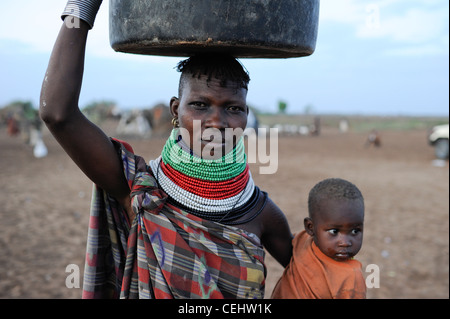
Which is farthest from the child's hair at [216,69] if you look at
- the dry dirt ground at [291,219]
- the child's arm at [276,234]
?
the dry dirt ground at [291,219]

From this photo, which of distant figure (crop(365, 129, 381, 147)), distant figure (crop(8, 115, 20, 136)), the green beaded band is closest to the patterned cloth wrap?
the green beaded band

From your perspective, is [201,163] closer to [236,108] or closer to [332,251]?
[236,108]

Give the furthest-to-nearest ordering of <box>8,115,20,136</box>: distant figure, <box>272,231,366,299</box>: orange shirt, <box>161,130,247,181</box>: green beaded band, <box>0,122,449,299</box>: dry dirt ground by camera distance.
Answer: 1. <box>8,115,20,136</box>: distant figure
2. <box>0,122,449,299</box>: dry dirt ground
3. <box>272,231,366,299</box>: orange shirt
4. <box>161,130,247,181</box>: green beaded band

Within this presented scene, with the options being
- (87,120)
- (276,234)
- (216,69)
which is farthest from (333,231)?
(87,120)

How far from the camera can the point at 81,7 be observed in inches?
50.2

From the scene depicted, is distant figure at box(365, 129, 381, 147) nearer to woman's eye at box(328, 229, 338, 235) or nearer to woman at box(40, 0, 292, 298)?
woman's eye at box(328, 229, 338, 235)

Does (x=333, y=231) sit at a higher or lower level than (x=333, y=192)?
lower

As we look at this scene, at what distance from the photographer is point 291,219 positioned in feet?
22.1

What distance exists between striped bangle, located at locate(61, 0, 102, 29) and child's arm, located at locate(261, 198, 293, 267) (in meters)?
1.01

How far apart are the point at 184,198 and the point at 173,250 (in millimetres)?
196

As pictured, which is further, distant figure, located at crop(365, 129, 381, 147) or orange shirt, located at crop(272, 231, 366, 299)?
distant figure, located at crop(365, 129, 381, 147)

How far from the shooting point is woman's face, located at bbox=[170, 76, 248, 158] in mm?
1442

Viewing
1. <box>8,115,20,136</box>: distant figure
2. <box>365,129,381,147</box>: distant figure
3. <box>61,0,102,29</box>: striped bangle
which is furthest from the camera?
<box>8,115,20,136</box>: distant figure

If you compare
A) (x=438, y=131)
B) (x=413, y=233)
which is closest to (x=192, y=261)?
(x=413, y=233)
